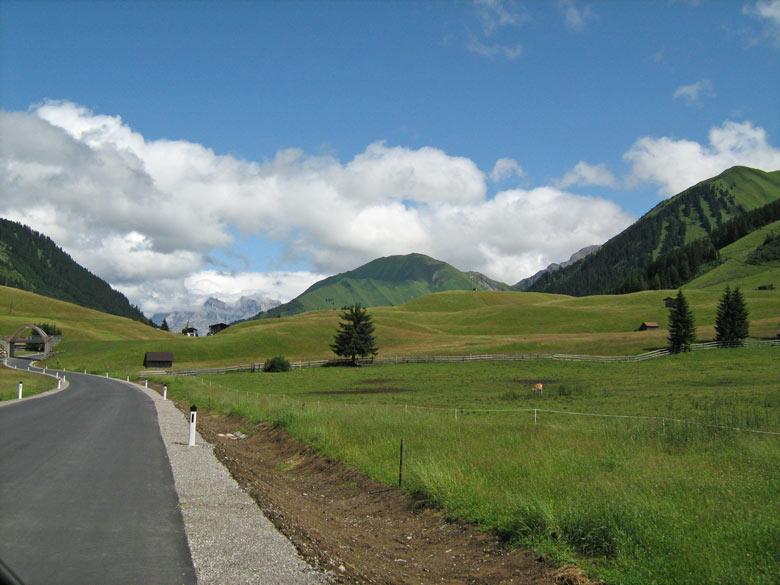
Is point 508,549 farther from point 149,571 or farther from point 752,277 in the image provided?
point 752,277

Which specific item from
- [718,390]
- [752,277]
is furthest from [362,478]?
[752,277]

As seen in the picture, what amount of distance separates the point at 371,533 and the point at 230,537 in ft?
9.55

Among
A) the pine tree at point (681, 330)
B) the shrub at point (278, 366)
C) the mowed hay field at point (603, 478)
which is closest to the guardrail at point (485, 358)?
the pine tree at point (681, 330)

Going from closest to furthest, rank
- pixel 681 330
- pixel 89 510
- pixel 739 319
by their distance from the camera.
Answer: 1. pixel 89 510
2. pixel 681 330
3. pixel 739 319

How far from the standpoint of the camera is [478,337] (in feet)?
386

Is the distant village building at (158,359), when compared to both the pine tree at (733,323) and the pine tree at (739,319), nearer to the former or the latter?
the pine tree at (733,323)

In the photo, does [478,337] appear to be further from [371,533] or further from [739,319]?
[371,533]

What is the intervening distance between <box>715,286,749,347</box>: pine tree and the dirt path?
247ft

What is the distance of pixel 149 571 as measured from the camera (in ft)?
24.1

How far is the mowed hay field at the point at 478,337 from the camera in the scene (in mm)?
90875

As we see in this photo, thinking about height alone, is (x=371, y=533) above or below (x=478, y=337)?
below

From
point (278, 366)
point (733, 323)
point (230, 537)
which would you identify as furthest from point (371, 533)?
point (733, 323)

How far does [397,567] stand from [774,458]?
8.90 meters

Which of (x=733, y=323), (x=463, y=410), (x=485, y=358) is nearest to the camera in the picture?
(x=463, y=410)
